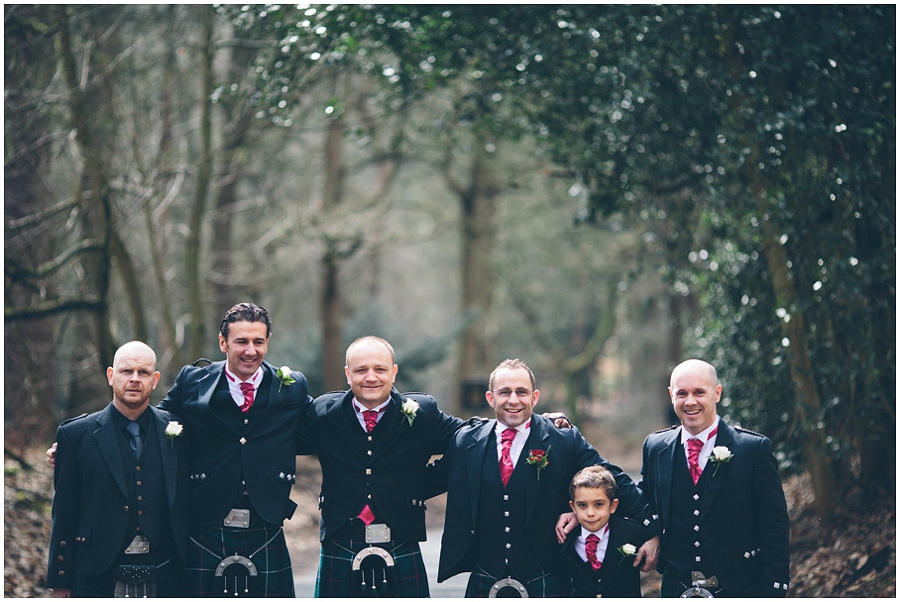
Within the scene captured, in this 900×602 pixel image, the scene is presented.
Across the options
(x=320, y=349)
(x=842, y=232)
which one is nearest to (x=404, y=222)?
(x=320, y=349)

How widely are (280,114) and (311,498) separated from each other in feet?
20.1

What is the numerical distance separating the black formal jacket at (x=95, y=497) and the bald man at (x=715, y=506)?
2370mm

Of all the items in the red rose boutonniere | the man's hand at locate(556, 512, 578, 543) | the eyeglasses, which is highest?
the eyeglasses

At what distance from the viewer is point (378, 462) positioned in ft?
15.8

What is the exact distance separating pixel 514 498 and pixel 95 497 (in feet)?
6.61

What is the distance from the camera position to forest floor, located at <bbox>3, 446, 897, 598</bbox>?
709 centimetres

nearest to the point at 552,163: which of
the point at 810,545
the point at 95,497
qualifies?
the point at 810,545

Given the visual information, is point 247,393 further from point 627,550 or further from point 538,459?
point 627,550

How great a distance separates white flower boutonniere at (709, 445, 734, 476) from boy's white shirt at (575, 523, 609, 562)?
590mm

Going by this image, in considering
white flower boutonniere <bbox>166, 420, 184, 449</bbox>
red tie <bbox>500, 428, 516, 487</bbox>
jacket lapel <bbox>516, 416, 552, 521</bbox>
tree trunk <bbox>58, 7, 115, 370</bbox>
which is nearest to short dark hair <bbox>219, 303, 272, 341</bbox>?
white flower boutonniere <bbox>166, 420, 184, 449</bbox>

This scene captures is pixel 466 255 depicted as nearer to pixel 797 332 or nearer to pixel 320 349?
pixel 320 349

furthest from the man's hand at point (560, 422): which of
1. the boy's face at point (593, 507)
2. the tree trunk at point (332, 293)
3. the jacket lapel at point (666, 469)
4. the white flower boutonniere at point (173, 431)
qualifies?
the tree trunk at point (332, 293)

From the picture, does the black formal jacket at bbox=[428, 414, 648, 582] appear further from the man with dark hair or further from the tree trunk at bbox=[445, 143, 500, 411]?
the tree trunk at bbox=[445, 143, 500, 411]

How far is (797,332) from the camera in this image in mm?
7762
